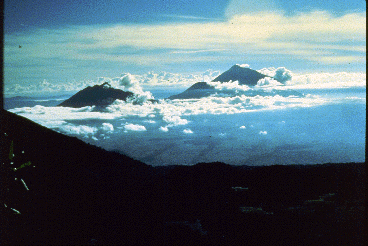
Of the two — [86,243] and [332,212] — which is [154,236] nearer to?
[86,243]

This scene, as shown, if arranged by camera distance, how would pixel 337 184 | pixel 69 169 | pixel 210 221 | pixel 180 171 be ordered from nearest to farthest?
pixel 210 221 → pixel 69 169 → pixel 337 184 → pixel 180 171

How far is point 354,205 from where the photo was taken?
19.0 metres

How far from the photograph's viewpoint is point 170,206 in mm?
19797

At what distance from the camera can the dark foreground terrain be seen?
456 inches

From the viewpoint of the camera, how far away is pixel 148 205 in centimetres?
1933

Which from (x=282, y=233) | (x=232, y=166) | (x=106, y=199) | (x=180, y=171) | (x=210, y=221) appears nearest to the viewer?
(x=282, y=233)

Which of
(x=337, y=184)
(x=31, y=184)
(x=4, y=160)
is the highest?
(x=4, y=160)

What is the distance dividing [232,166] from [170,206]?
21033 millimetres

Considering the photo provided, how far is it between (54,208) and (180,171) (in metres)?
21.5

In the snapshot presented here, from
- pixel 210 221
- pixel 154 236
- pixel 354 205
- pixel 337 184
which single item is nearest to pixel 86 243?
pixel 154 236

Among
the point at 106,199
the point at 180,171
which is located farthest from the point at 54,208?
the point at 180,171

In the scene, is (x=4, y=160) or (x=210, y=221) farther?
(x=210, y=221)

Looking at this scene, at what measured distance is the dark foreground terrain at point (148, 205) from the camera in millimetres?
11594

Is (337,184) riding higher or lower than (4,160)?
lower
